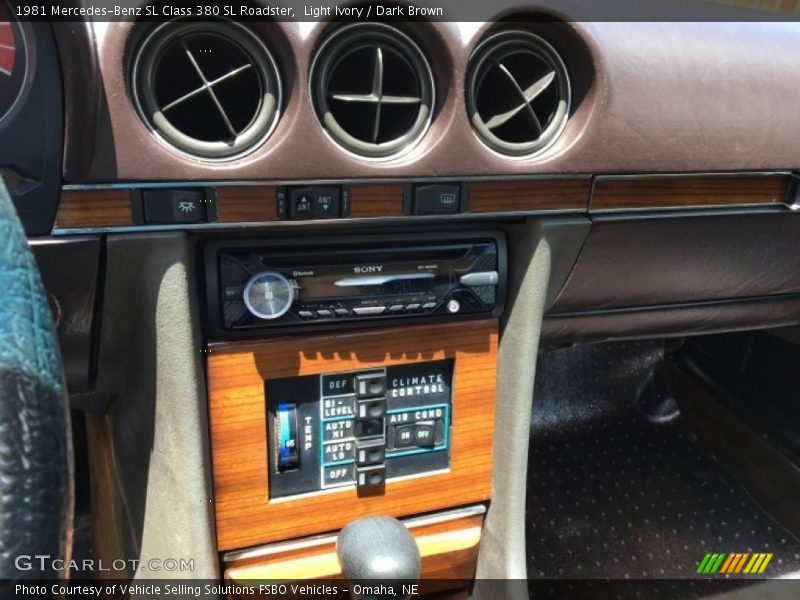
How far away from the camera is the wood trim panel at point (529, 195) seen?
3.53 feet

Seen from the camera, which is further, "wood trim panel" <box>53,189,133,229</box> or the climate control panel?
the climate control panel

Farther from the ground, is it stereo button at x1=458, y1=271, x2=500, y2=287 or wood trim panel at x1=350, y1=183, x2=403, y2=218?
wood trim panel at x1=350, y1=183, x2=403, y2=218

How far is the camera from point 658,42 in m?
1.10

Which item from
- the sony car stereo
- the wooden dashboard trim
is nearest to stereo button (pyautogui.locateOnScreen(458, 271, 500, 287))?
the sony car stereo

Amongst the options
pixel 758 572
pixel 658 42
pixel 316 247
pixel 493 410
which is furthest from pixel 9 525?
pixel 758 572

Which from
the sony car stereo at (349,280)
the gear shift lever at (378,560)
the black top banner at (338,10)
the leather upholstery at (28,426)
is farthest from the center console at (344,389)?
the leather upholstery at (28,426)

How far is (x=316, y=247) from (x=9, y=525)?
2.30 ft

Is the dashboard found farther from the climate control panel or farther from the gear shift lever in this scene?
the gear shift lever

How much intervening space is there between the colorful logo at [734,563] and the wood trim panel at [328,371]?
2.75 ft

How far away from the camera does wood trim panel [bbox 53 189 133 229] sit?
0.90 metres

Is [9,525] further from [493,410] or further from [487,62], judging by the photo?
[493,410]

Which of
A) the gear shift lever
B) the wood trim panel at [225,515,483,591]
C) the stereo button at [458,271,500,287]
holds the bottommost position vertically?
the wood trim panel at [225,515,483,591]

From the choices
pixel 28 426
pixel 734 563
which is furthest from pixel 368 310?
pixel 734 563

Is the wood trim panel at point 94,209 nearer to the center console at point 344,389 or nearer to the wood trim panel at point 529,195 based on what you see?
the center console at point 344,389
